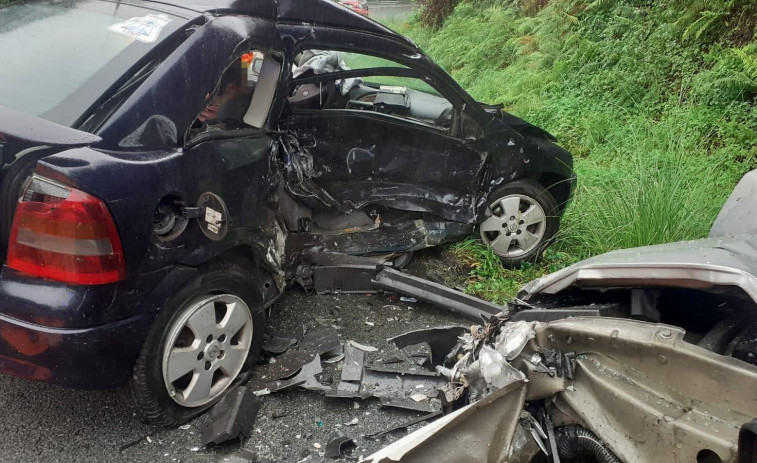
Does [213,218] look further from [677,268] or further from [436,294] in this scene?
[677,268]

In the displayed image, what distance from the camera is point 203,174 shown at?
275cm

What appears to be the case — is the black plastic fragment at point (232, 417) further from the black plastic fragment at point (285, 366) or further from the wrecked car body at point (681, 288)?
the wrecked car body at point (681, 288)

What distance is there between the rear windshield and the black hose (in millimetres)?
2314

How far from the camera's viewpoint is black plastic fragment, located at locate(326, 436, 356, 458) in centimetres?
274

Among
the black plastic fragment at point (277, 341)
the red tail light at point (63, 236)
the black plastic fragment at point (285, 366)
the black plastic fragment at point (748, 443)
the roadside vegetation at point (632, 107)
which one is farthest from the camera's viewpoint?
the roadside vegetation at point (632, 107)

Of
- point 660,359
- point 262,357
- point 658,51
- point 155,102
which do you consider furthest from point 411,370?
point 658,51

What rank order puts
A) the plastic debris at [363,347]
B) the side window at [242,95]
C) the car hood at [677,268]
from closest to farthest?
1. the car hood at [677,268]
2. the side window at [242,95]
3. the plastic debris at [363,347]

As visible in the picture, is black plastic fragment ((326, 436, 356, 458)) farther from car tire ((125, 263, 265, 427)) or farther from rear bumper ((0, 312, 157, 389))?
rear bumper ((0, 312, 157, 389))

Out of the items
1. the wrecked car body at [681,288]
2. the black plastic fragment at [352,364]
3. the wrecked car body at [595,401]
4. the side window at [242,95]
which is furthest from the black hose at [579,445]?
the side window at [242,95]

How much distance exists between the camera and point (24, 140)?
2264mm

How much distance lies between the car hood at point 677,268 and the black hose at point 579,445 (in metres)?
0.55

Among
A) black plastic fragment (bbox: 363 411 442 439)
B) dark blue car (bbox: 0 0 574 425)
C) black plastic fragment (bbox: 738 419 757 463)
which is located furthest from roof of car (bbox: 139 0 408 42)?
black plastic fragment (bbox: 738 419 757 463)

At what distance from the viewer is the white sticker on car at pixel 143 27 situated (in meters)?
2.81

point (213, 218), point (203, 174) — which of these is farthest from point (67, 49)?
point (213, 218)
